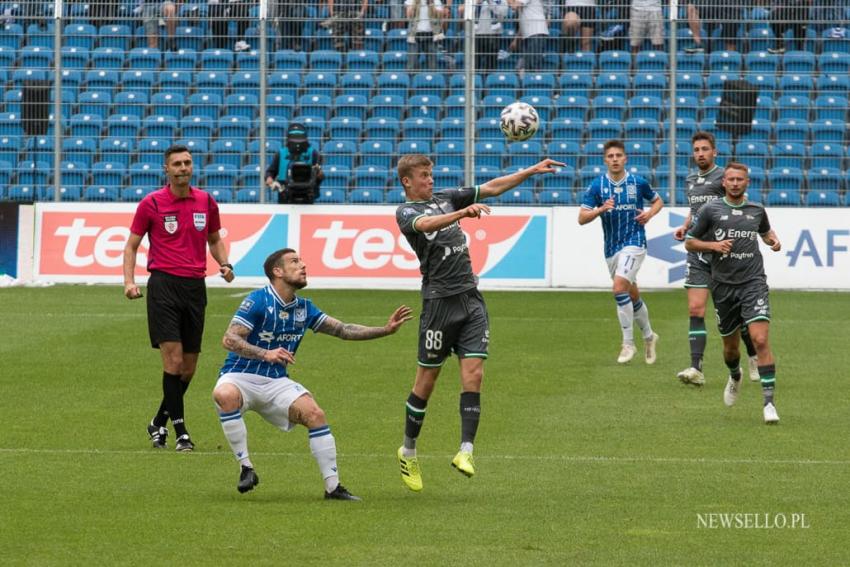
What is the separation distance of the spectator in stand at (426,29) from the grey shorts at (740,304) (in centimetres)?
1362

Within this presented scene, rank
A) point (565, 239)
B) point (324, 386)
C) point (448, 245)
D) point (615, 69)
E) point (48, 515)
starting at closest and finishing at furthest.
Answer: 1. point (48, 515)
2. point (448, 245)
3. point (324, 386)
4. point (565, 239)
5. point (615, 69)

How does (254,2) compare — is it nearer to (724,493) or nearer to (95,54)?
(95,54)

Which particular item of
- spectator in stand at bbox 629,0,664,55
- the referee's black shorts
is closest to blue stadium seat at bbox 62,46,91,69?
spectator in stand at bbox 629,0,664,55

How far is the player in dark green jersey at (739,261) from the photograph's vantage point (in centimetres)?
1191

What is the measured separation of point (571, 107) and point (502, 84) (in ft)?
4.03

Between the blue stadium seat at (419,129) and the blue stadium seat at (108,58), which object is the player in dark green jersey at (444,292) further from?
the blue stadium seat at (108,58)

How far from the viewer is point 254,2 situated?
25.4 meters

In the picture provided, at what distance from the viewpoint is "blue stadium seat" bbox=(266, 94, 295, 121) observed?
25703 mm

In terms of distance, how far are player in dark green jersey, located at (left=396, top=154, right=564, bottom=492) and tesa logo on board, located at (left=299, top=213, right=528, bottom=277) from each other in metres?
13.8

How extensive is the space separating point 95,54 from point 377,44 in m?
4.88

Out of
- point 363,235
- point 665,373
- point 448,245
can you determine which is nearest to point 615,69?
point 363,235

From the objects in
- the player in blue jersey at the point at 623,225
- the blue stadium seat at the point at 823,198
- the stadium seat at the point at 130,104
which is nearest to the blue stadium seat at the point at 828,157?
the blue stadium seat at the point at 823,198

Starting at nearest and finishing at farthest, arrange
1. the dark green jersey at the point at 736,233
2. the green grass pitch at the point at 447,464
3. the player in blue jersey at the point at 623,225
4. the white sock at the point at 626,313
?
the green grass pitch at the point at 447,464 < the dark green jersey at the point at 736,233 < the player in blue jersey at the point at 623,225 < the white sock at the point at 626,313

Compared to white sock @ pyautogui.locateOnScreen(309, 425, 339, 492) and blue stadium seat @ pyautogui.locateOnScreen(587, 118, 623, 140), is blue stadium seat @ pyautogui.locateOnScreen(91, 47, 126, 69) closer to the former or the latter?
blue stadium seat @ pyautogui.locateOnScreen(587, 118, 623, 140)
